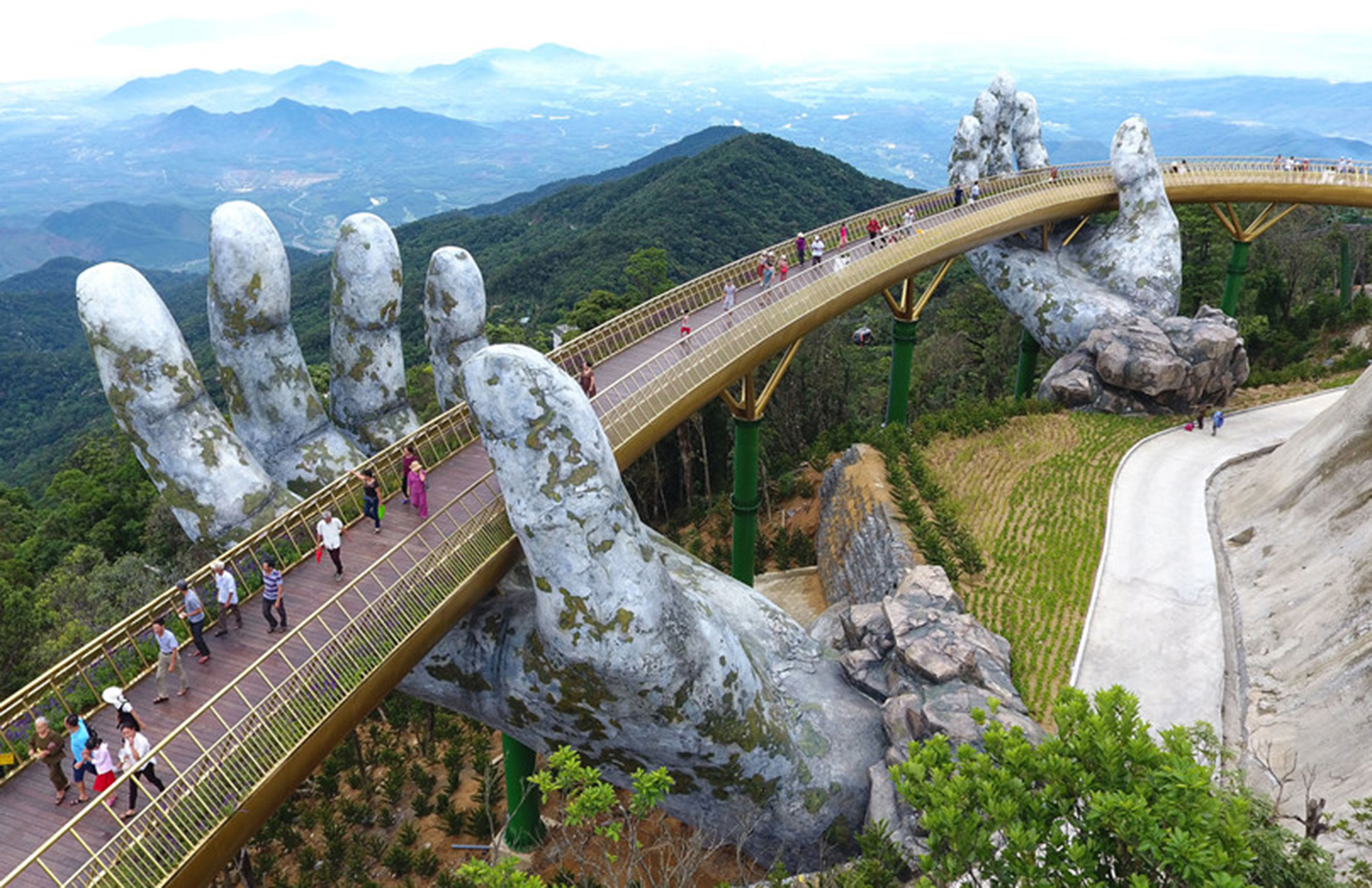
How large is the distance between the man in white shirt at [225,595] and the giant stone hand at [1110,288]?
29.8 metres

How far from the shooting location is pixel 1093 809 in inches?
345

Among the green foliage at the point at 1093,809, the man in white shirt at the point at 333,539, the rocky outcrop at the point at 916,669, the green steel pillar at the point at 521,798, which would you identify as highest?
the man in white shirt at the point at 333,539

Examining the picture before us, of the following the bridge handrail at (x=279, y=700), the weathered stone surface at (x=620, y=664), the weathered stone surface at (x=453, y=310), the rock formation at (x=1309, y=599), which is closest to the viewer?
the bridge handrail at (x=279, y=700)

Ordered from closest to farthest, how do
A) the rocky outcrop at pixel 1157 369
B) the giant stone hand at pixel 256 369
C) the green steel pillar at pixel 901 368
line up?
the giant stone hand at pixel 256 369
the rocky outcrop at pixel 1157 369
the green steel pillar at pixel 901 368

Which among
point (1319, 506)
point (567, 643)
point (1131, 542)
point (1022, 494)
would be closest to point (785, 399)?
point (1022, 494)

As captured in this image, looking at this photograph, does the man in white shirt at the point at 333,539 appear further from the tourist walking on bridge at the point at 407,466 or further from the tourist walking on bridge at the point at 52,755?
the tourist walking on bridge at the point at 52,755

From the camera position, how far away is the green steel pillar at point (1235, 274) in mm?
38844

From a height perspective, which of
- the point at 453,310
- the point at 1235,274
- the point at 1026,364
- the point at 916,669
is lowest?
the point at 1026,364

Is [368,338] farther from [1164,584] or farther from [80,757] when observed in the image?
[1164,584]

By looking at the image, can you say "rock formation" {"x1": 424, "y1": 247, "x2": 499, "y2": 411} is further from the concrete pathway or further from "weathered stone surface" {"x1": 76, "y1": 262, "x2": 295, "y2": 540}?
the concrete pathway

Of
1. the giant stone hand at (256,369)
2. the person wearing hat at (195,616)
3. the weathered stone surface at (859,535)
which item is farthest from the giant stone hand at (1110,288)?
the person wearing hat at (195,616)

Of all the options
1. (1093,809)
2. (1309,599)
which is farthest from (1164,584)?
(1093,809)

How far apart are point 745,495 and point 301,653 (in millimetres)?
15219

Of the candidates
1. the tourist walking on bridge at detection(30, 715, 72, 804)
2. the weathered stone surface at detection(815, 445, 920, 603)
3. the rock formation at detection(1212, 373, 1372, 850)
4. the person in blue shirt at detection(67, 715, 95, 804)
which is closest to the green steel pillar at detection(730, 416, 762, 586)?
the weathered stone surface at detection(815, 445, 920, 603)
